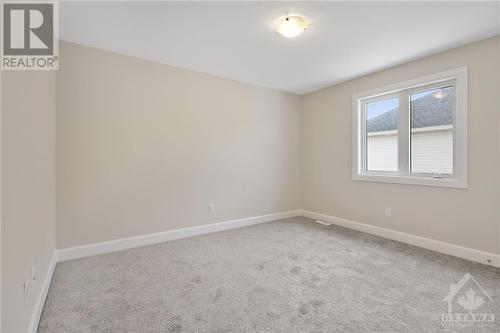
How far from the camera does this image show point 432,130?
9.80ft

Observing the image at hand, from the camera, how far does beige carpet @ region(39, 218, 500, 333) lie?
1.58 m

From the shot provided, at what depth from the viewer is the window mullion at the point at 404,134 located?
322 cm

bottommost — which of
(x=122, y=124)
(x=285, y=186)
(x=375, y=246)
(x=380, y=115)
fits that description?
(x=375, y=246)

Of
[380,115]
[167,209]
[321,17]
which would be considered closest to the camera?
[321,17]

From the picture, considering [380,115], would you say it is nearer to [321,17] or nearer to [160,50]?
[321,17]

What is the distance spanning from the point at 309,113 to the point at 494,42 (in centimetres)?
257

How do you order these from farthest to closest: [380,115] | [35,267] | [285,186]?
[285,186], [380,115], [35,267]

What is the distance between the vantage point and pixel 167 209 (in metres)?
3.22

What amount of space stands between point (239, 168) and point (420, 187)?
2.57 metres

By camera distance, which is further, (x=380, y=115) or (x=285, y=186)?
(x=285, y=186)

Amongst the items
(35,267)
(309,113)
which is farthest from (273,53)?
(35,267)

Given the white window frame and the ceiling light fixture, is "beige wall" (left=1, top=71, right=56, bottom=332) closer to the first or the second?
the ceiling light fixture

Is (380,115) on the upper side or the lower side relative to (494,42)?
lower

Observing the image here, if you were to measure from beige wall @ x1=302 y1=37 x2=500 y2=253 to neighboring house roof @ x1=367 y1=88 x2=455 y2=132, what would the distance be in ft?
0.88
